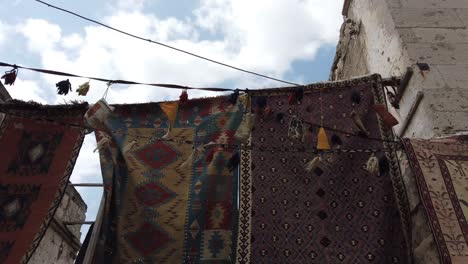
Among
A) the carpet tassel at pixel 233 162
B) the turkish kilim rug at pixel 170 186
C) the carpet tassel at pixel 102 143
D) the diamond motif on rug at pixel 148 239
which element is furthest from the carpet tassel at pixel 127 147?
the carpet tassel at pixel 233 162

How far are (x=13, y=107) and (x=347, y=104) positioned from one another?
3.19 metres

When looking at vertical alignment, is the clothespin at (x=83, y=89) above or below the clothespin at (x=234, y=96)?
below

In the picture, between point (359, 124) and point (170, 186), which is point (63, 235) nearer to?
point (170, 186)

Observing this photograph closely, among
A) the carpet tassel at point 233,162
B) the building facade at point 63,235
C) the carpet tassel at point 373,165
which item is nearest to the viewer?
the carpet tassel at point 373,165

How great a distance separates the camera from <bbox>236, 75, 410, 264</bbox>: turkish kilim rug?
291 cm

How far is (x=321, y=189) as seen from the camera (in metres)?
3.23

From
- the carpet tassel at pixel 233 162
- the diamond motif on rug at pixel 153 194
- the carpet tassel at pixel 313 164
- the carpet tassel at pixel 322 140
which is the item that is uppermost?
the carpet tassel at pixel 322 140

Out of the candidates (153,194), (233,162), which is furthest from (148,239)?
(233,162)

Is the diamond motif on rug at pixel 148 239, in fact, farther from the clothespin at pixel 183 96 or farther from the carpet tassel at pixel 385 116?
the carpet tassel at pixel 385 116

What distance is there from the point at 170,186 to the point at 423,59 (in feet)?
9.40

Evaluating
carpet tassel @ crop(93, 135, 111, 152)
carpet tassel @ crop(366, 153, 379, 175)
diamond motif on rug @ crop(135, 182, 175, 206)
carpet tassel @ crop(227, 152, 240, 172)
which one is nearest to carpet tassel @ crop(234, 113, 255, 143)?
carpet tassel @ crop(227, 152, 240, 172)

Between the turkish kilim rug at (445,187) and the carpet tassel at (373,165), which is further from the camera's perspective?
the carpet tassel at (373,165)

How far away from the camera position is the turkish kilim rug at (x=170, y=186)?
10.0 feet

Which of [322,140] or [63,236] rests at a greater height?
[63,236]
